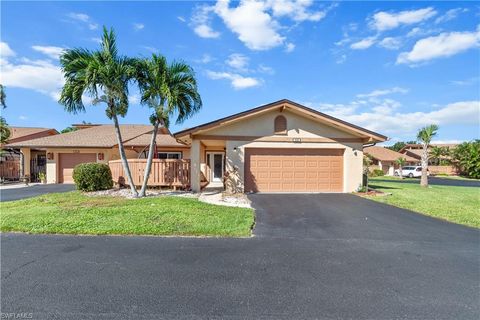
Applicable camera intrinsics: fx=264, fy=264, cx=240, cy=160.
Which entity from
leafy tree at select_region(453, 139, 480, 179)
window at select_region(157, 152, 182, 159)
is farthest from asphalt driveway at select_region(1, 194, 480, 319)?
leafy tree at select_region(453, 139, 480, 179)

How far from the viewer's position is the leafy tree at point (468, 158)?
38688 mm

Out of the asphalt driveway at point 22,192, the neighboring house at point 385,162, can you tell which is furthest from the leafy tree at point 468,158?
the asphalt driveway at point 22,192

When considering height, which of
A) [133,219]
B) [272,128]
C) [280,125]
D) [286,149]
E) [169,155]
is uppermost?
[280,125]

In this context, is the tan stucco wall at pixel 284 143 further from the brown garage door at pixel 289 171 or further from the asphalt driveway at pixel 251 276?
the asphalt driveway at pixel 251 276

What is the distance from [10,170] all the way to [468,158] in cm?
5645

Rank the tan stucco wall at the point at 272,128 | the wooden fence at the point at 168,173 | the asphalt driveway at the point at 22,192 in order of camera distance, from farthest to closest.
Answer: the wooden fence at the point at 168,173, the tan stucco wall at the point at 272,128, the asphalt driveway at the point at 22,192

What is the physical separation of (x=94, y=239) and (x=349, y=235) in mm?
5981

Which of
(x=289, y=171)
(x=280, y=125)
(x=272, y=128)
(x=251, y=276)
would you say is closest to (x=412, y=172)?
(x=289, y=171)

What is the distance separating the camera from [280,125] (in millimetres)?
13977

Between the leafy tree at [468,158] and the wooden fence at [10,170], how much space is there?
180ft

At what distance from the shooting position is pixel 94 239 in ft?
19.4

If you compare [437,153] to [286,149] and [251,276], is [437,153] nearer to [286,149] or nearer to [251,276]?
[286,149]

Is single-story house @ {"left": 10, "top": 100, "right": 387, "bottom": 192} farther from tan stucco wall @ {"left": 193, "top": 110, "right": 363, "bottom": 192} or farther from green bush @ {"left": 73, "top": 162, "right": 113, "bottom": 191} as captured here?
green bush @ {"left": 73, "top": 162, "right": 113, "bottom": 191}

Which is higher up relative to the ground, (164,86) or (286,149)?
(164,86)
